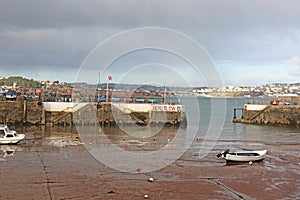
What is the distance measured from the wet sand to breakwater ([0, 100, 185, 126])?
1898cm

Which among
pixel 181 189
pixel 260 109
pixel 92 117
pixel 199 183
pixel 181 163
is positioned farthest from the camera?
pixel 260 109

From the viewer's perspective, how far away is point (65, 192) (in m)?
18.1

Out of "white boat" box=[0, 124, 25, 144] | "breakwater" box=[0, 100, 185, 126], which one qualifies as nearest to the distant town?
"breakwater" box=[0, 100, 185, 126]

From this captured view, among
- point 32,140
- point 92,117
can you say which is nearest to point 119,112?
point 92,117

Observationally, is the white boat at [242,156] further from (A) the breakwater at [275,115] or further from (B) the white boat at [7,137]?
(A) the breakwater at [275,115]

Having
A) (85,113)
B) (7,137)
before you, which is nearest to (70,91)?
(85,113)

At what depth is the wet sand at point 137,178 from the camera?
18212 mm

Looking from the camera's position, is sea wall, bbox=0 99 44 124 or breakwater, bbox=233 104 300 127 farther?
breakwater, bbox=233 104 300 127

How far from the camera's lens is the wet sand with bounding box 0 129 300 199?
1821 cm

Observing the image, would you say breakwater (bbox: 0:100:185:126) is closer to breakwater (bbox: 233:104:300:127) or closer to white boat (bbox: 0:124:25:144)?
breakwater (bbox: 233:104:300:127)

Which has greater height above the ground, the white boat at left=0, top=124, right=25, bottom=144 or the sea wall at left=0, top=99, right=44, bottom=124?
the sea wall at left=0, top=99, right=44, bottom=124

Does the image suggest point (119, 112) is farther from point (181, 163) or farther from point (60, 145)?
point (181, 163)

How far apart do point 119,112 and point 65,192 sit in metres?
34.9

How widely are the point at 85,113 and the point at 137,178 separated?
31.3m
